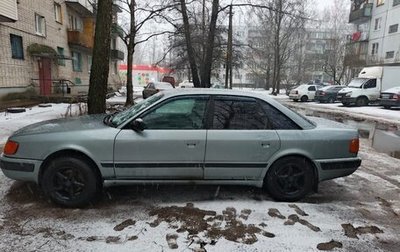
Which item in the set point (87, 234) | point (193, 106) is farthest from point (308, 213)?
point (87, 234)

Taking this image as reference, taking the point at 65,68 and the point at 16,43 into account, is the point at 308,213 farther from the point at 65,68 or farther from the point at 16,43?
the point at 65,68

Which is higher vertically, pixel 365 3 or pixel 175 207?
pixel 365 3

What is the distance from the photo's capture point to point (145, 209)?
383cm

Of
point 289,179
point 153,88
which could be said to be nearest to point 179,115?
point 289,179

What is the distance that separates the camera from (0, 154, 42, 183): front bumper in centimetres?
376

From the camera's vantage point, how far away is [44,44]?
19.1 m

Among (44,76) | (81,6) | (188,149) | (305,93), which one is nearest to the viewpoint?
(188,149)

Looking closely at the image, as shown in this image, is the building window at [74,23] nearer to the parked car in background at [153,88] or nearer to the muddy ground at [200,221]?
the parked car in background at [153,88]

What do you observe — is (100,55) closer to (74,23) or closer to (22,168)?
(22,168)

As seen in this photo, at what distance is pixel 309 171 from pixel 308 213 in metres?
0.58

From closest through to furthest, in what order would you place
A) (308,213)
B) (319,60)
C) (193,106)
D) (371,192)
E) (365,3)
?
(308,213) → (193,106) → (371,192) → (365,3) → (319,60)

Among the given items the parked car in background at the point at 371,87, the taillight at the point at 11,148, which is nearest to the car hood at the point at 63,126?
the taillight at the point at 11,148

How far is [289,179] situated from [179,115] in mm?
1728

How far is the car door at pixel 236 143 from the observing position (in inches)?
155
